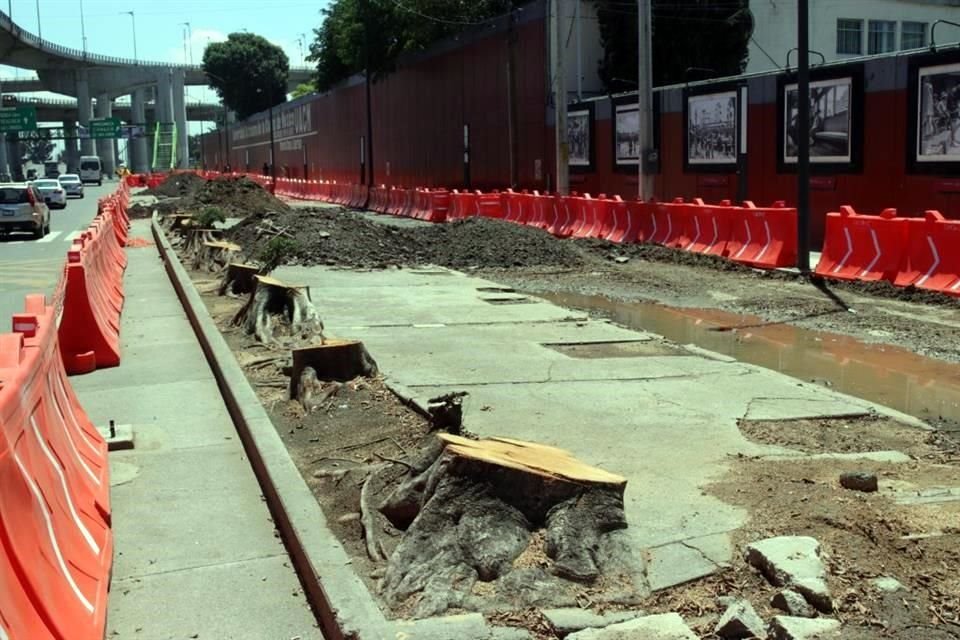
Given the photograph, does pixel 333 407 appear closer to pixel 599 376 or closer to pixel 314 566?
pixel 599 376

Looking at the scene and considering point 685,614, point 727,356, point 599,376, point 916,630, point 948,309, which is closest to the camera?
point 916,630

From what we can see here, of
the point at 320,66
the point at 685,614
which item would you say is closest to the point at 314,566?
the point at 685,614

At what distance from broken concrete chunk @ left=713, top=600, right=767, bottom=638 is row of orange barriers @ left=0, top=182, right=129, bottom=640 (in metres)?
2.35

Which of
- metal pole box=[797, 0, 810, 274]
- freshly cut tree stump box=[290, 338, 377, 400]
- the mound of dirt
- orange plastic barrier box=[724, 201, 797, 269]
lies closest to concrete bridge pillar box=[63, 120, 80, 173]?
the mound of dirt

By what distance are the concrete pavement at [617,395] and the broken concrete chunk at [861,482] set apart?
2.21 ft

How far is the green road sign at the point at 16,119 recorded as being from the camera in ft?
277

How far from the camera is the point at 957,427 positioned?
7.44m

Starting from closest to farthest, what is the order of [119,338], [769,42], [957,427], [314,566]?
[314,566]
[957,427]
[119,338]
[769,42]

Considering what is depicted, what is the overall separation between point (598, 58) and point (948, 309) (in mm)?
26544

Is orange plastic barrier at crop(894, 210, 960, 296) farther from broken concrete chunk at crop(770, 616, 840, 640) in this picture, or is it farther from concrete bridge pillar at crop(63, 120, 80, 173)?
concrete bridge pillar at crop(63, 120, 80, 173)

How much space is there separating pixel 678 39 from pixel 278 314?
3069 centimetres

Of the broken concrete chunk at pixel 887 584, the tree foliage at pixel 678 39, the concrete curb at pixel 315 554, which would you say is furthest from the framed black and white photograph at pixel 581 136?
the broken concrete chunk at pixel 887 584

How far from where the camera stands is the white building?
40.0 metres

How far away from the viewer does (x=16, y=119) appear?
278 feet
